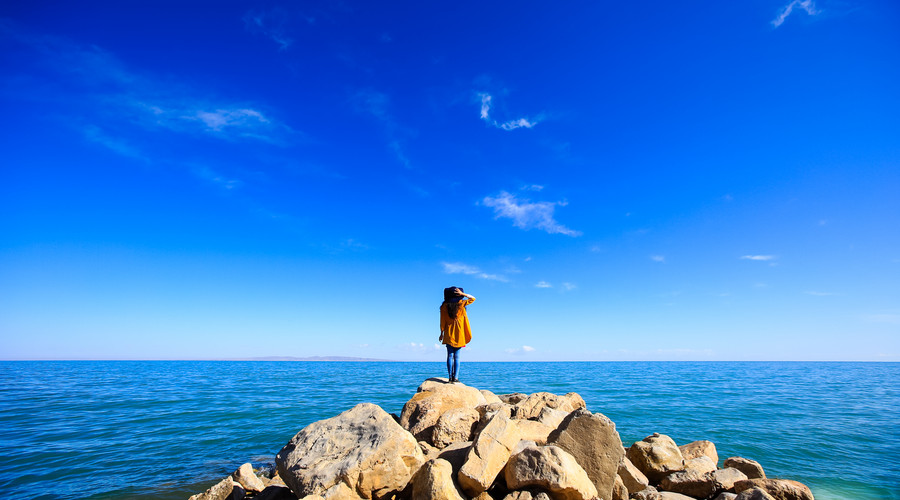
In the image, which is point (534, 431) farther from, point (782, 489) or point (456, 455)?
point (782, 489)

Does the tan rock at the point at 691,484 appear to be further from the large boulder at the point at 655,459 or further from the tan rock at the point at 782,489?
the tan rock at the point at 782,489

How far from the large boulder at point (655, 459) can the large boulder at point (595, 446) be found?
192 cm

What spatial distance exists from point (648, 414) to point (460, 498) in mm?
13517

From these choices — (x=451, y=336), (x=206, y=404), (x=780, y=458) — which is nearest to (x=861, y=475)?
(x=780, y=458)

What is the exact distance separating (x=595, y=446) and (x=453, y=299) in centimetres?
477

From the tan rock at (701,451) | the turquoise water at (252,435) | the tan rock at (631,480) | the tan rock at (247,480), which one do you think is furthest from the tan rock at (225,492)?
the tan rock at (701,451)

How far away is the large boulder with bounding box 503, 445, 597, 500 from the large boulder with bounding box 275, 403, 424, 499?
4.62 feet

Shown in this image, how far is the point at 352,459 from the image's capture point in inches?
198

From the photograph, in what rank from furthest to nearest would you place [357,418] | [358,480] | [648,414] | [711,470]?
[648,414] → [711,470] → [357,418] → [358,480]

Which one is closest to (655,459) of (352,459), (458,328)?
(458,328)

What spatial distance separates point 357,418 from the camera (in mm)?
6152

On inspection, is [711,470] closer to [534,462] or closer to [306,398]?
[534,462]

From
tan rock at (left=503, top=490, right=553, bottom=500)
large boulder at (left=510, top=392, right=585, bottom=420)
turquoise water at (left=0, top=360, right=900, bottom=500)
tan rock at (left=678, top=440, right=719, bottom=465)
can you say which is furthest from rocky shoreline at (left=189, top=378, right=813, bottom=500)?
turquoise water at (left=0, top=360, right=900, bottom=500)

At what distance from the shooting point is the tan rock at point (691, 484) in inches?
236
